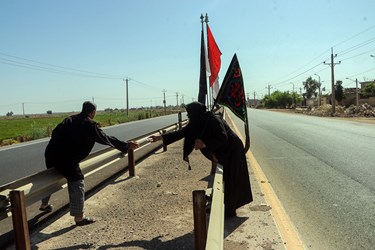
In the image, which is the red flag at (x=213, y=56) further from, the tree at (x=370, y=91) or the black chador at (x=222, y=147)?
the tree at (x=370, y=91)

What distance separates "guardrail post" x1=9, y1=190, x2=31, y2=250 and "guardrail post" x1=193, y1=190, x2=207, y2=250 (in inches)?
65.3

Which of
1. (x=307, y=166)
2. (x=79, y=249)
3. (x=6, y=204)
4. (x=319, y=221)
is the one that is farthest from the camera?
(x=307, y=166)

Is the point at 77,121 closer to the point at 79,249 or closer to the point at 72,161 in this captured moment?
the point at 72,161

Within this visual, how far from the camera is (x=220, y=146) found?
4891mm

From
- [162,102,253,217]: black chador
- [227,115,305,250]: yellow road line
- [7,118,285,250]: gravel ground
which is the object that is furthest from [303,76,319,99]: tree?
[162,102,253,217]: black chador

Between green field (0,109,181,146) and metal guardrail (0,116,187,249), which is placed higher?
metal guardrail (0,116,187,249)

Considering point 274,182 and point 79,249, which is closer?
point 79,249

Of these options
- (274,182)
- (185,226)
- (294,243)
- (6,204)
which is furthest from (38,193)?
(274,182)

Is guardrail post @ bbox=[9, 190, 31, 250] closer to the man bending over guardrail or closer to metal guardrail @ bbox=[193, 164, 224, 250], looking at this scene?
the man bending over guardrail

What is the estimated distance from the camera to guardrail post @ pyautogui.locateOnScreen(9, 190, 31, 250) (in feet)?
12.1

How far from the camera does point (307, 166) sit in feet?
31.9

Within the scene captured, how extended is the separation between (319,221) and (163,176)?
3853 millimetres

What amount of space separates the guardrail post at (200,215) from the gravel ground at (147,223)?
840mm

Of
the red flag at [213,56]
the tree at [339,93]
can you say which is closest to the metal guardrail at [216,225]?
the red flag at [213,56]
